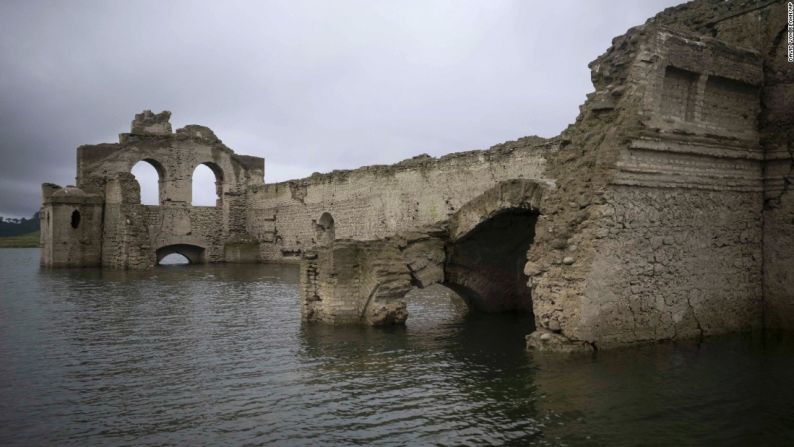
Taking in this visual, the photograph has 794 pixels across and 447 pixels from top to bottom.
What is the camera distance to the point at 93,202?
94.5 ft

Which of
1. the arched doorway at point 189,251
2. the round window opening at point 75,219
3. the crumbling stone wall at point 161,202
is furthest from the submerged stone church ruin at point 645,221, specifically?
the arched doorway at point 189,251

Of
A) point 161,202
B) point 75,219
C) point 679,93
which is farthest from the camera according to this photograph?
point 161,202

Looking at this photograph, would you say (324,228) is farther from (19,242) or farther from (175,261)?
(19,242)

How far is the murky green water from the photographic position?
6.21m

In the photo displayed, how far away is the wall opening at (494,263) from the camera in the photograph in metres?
11.9

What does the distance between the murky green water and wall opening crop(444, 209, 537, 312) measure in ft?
2.25

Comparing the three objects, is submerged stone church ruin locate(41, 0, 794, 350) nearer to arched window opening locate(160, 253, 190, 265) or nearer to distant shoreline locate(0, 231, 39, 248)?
arched window opening locate(160, 253, 190, 265)

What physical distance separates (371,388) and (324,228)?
22.7 m

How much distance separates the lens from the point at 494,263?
41.5 feet

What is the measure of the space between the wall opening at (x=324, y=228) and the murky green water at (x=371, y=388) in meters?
17.5

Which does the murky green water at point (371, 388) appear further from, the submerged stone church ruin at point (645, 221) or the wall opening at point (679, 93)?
the wall opening at point (679, 93)

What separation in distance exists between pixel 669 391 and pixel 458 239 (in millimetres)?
4928

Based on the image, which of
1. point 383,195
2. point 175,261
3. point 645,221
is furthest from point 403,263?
point 175,261

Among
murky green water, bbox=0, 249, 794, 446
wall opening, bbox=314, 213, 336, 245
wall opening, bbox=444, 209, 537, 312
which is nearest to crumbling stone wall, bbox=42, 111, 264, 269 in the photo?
wall opening, bbox=314, 213, 336, 245
